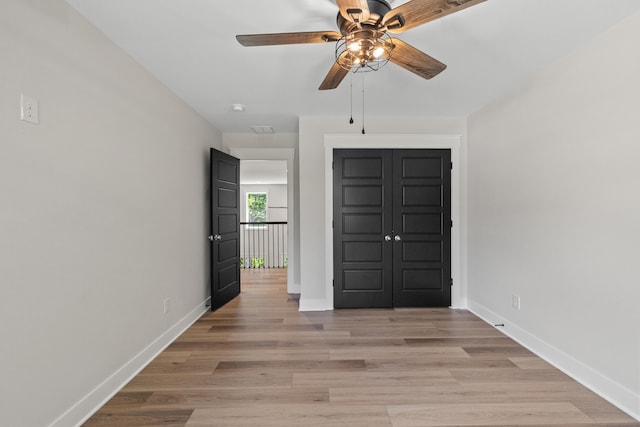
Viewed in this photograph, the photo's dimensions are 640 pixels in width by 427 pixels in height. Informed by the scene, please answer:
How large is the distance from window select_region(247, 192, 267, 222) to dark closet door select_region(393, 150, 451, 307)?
9.29 metres

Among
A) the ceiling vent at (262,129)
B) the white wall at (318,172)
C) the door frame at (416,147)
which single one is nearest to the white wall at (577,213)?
the door frame at (416,147)

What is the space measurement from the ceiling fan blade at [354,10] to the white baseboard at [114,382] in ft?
8.42

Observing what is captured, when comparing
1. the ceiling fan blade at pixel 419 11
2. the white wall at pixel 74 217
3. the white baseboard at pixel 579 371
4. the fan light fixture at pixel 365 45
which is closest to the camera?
the ceiling fan blade at pixel 419 11

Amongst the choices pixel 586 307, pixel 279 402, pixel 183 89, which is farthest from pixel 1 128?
pixel 586 307

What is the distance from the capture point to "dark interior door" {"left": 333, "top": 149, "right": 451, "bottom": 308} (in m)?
3.76

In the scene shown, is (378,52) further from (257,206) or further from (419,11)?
(257,206)

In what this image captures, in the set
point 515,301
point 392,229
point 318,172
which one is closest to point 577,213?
point 515,301

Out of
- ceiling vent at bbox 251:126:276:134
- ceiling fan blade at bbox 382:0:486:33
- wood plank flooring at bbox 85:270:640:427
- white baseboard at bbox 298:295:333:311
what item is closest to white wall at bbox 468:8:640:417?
wood plank flooring at bbox 85:270:640:427

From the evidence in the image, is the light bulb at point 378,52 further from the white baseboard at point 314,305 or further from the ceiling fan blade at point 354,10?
the white baseboard at point 314,305

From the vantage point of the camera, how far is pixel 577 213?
2215 mm

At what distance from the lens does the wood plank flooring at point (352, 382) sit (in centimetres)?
180

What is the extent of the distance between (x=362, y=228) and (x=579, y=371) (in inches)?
90.7

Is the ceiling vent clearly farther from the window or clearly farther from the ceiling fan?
the window

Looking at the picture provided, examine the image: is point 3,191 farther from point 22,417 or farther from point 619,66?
point 619,66
